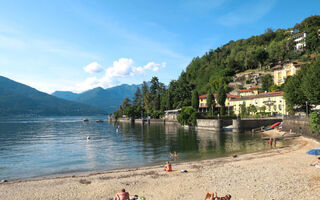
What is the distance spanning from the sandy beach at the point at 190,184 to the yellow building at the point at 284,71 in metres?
82.3

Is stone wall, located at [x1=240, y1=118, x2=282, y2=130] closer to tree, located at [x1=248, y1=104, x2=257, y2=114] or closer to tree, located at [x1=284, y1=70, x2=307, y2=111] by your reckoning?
tree, located at [x1=284, y1=70, x2=307, y2=111]

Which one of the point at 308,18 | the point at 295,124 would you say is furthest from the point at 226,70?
the point at 295,124

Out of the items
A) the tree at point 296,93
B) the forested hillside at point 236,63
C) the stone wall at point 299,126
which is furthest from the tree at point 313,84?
the forested hillside at point 236,63

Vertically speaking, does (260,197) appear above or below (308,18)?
below

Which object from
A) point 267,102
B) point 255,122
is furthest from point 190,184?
point 267,102

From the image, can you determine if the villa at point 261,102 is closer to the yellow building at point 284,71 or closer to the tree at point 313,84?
the yellow building at point 284,71

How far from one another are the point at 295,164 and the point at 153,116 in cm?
10653

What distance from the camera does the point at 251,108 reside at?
83.4 meters

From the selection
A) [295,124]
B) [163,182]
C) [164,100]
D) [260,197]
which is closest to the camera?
[260,197]

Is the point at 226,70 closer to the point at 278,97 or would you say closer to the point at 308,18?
the point at 278,97

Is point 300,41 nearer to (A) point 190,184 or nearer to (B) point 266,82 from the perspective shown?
(B) point 266,82

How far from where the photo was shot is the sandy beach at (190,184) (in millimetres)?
16297

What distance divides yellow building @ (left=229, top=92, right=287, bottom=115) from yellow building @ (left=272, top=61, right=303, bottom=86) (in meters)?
21.0

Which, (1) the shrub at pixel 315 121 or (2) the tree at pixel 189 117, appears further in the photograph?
(2) the tree at pixel 189 117
